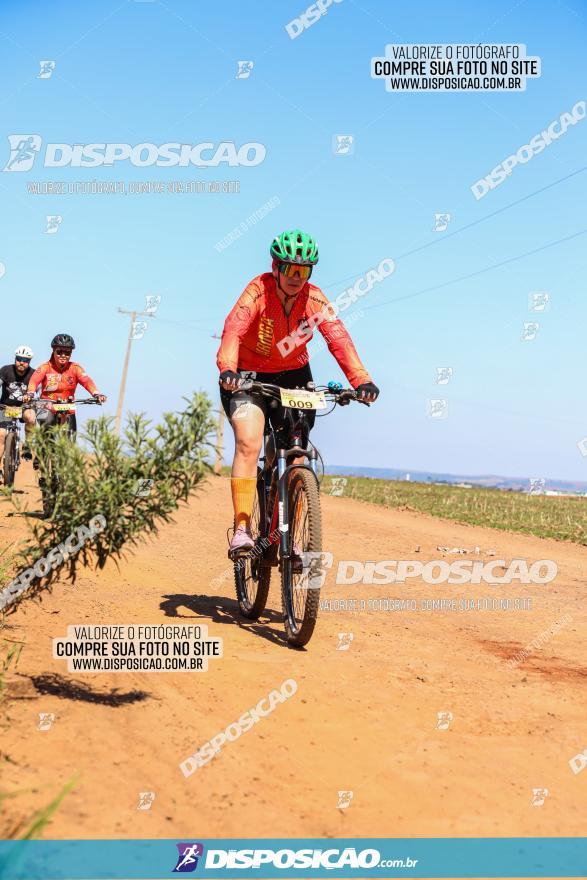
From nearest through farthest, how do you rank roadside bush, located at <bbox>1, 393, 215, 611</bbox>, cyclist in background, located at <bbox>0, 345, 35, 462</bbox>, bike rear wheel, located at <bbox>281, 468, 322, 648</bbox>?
1. roadside bush, located at <bbox>1, 393, 215, 611</bbox>
2. bike rear wheel, located at <bbox>281, 468, 322, 648</bbox>
3. cyclist in background, located at <bbox>0, 345, 35, 462</bbox>

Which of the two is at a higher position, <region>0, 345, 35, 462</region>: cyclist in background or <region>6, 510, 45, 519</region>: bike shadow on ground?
<region>0, 345, 35, 462</region>: cyclist in background

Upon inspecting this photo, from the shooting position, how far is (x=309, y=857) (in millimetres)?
2809

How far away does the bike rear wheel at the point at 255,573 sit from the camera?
20.4ft

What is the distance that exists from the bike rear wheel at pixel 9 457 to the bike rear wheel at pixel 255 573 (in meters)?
7.95

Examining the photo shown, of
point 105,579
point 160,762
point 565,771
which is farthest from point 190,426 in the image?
point 105,579

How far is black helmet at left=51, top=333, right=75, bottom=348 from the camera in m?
11.0

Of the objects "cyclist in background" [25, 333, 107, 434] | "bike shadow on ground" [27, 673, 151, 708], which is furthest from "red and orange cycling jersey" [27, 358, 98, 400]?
"bike shadow on ground" [27, 673, 151, 708]

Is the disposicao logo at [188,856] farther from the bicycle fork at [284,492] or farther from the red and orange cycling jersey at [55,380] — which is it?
the red and orange cycling jersey at [55,380]

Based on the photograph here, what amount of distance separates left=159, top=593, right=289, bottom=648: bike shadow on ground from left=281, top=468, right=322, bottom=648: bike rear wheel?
21cm

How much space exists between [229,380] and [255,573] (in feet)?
5.66

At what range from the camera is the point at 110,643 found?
17.0ft

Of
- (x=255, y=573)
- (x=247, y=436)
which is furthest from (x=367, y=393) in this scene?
(x=255, y=573)

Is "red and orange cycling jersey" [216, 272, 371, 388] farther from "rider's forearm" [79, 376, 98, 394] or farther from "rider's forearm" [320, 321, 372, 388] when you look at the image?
"rider's forearm" [79, 376, 98, 394]

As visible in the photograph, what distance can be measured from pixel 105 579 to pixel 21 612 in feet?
5.82
